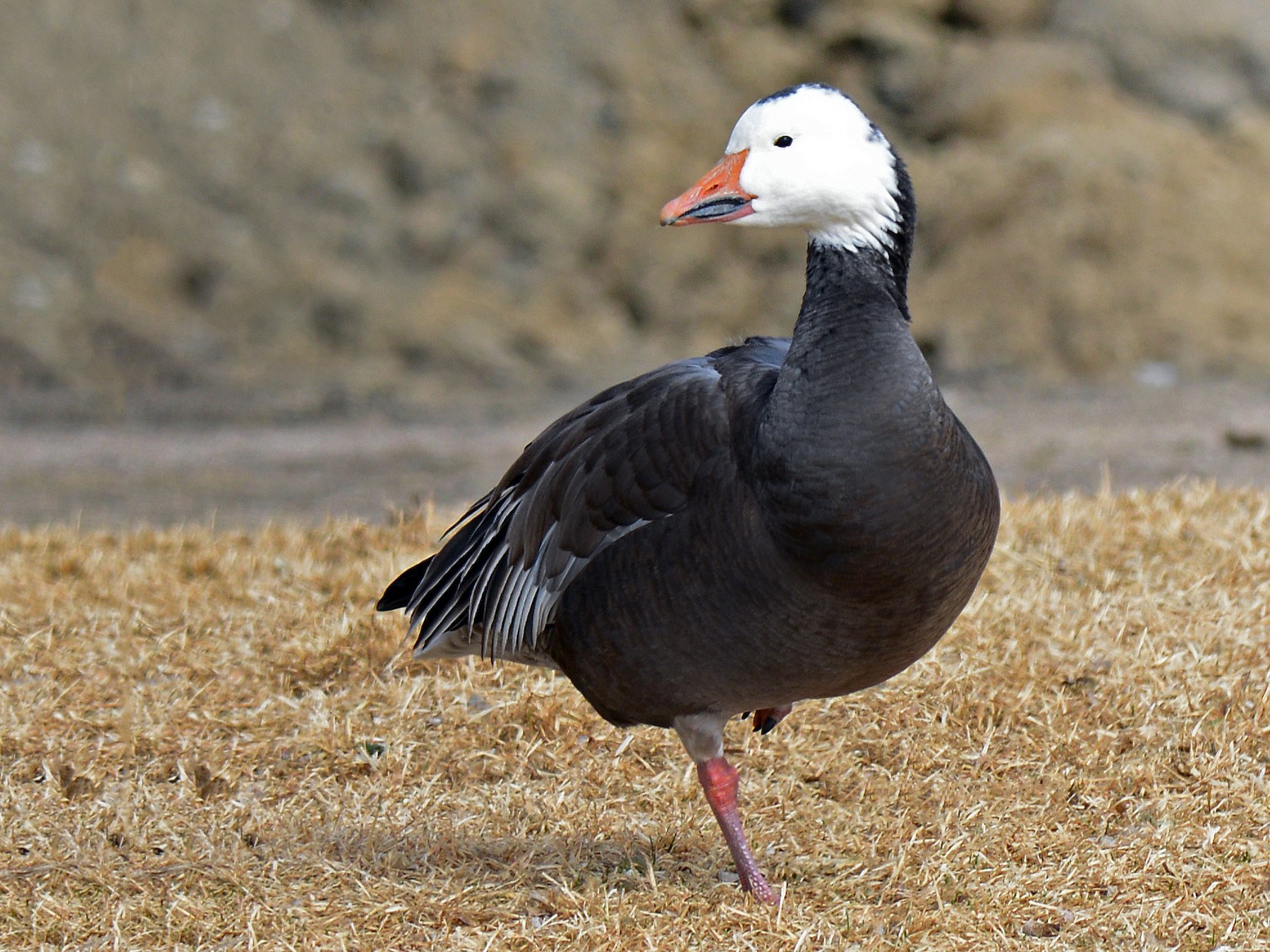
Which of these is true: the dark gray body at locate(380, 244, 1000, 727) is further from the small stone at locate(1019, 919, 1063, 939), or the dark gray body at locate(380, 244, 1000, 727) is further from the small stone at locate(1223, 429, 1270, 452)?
the small stone at locate(1223, 429, 1270, 452)

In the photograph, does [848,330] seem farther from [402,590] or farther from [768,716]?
[402,590]

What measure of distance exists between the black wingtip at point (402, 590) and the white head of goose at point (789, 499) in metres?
0.68

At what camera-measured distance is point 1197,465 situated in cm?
870

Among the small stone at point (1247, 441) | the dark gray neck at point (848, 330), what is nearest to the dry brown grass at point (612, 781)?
the dark gray neck at point (848, 330)

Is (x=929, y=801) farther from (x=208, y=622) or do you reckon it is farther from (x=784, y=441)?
(x=208, y=622)

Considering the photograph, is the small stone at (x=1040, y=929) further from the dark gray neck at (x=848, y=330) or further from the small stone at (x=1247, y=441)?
the small stone at (x=1247, y=441)

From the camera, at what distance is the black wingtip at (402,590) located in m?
4.03

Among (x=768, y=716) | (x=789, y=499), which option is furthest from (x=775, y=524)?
(x=768, y=716)

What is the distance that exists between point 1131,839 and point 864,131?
1.76 metres

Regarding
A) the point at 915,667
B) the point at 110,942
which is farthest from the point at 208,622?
the point at 915,667

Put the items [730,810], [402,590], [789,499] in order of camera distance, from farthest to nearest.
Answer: [402,590] → [730,810] → [789,499]

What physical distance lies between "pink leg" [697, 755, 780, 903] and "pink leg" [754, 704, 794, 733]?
367 mm

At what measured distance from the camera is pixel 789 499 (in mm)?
2945

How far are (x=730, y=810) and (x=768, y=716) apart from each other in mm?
448
